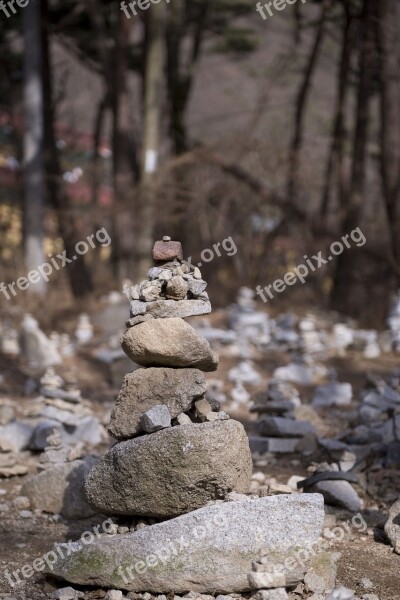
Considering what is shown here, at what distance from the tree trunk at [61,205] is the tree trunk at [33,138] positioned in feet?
1.91

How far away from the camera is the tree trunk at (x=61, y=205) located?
14.9m

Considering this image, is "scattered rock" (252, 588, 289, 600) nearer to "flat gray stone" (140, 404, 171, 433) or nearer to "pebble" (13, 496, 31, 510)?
"flat gray stone" (140, 404, 171, 433)

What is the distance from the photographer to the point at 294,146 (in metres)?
15.5

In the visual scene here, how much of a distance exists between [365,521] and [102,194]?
17.6 metres

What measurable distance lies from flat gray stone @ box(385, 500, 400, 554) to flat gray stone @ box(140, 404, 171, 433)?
1.68 metres

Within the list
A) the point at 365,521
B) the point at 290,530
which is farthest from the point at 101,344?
the point at 290,530

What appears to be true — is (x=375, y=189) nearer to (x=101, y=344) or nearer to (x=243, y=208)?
(x=243, y=208)

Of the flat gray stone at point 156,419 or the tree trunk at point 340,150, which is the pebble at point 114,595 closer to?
the flat gray stone at point 156,419

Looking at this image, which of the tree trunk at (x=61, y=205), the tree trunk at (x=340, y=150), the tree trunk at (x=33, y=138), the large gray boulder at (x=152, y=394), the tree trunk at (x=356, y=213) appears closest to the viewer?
the large gray boulder at (x=152, y=394)

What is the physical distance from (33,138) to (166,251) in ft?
31.2

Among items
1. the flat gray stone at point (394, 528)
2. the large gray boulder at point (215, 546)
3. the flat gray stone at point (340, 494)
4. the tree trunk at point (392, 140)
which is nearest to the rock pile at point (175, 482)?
the large gray boulder at point (215, 546)

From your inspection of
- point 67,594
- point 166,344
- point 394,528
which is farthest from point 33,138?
point 67,594

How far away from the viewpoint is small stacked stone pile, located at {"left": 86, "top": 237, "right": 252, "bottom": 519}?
477 cm

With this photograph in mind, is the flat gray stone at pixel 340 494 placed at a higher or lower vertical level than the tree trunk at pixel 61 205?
lower
